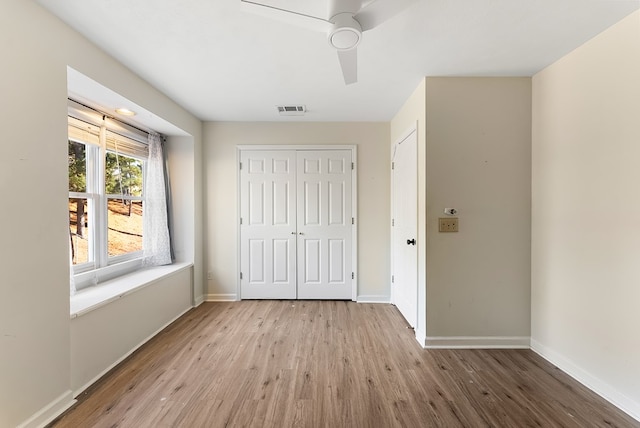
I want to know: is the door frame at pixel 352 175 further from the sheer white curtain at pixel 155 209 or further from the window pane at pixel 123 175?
the window pane at pixel 123 175

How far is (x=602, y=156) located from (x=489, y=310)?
56.5 inches

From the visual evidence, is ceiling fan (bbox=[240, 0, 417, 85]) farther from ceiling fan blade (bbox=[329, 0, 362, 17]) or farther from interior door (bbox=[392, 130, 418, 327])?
interior door (bbox=[392, 130, 418, 327])

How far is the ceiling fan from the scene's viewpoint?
121 cm

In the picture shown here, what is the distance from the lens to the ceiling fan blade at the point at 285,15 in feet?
3.85

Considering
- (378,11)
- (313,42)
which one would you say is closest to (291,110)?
(313,42)

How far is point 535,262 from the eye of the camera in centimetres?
230

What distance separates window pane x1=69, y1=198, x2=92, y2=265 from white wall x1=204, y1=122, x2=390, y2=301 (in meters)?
1.32

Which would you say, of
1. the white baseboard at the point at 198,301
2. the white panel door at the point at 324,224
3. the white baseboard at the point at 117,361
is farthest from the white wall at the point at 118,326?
the white panel door at the point at 324,224

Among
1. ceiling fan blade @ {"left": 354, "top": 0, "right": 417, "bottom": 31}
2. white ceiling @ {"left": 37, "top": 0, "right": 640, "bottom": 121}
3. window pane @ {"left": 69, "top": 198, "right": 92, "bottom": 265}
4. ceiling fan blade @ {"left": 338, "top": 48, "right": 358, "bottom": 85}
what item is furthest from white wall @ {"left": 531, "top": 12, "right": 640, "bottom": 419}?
window pane @ {"left": 69, "top": 198, "right": 92, "bottom": 265}

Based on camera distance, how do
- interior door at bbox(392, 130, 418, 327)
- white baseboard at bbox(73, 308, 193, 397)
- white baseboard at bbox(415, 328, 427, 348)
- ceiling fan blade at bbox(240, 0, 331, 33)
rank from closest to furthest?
ceiling fan blade at bbox(240, 0, 331, 33)
white baseboard at bbox(73, 308, 193, 397)
white baseboard at bbox(415, 328, 427, 348)
interior door at bbox(392, 130, 418, 327)

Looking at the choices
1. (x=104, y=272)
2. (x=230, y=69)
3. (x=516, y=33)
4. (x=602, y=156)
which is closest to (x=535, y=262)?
(x=602, y=156)

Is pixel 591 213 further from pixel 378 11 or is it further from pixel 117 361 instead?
pixel 117 361

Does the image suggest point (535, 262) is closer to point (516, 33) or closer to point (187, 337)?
point (516, 33)

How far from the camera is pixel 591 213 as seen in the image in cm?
184
